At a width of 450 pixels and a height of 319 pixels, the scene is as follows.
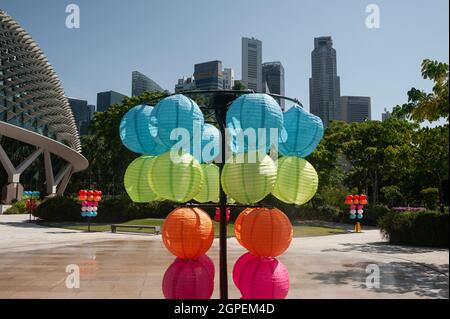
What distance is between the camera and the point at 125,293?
10039 mm

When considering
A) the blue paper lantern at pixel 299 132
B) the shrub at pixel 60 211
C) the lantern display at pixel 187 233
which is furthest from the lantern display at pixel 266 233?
the shrub at pixel 60 211

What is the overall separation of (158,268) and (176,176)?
917 centimetres

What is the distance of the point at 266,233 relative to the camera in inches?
230

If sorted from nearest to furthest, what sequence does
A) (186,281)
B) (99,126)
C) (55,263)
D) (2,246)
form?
1. (186,281)
2. (55,263)
3. (2,246)
4. (99,126)

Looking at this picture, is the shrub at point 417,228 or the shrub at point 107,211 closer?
the shrub at point 417,228

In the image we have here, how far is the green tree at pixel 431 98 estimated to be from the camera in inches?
472

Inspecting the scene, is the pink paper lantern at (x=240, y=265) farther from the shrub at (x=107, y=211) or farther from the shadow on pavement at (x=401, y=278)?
the shrub at (x=107, y=211)

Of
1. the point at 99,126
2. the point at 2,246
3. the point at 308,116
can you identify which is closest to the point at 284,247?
the point at 308,116

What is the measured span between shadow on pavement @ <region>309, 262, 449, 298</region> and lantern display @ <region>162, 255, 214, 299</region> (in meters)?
6.48

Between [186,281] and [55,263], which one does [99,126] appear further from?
[186,281]

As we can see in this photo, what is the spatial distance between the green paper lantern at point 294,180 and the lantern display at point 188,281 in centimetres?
171

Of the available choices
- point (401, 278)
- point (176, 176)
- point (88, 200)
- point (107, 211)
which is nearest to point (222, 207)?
point (176, 176)

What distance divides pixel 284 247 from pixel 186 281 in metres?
1.55

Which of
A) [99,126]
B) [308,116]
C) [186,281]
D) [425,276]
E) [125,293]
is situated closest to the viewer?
[186,281]
